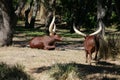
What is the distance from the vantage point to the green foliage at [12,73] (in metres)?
10.2

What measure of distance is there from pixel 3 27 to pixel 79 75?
8.04m

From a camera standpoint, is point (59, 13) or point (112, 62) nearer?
point (112, 62)

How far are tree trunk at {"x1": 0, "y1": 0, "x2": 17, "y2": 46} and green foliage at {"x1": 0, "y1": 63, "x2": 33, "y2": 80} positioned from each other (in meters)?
6.71

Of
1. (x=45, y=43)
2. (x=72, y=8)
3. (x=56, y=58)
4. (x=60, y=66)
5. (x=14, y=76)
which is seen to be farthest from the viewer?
(x=72, y=8)

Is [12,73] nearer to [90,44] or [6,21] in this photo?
[90,44]

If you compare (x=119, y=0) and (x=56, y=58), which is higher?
(x=119, y=0)

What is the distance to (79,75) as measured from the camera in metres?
10.5

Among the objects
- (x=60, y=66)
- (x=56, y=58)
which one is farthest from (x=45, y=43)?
(x=60, y=66)

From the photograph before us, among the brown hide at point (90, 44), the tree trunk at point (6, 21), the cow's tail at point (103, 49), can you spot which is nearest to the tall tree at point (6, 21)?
the tree trunk at point (6, 21)

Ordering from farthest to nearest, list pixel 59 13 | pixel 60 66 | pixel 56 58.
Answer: pixel 59 13
pixel 56 58
pixel 60 66

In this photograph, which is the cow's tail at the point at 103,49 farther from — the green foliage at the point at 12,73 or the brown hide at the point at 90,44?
the green foliage at the point at 12,73

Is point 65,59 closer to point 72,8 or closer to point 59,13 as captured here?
point 72,8

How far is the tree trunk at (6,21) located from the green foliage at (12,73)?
6713 mm

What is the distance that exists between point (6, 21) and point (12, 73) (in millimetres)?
7570
